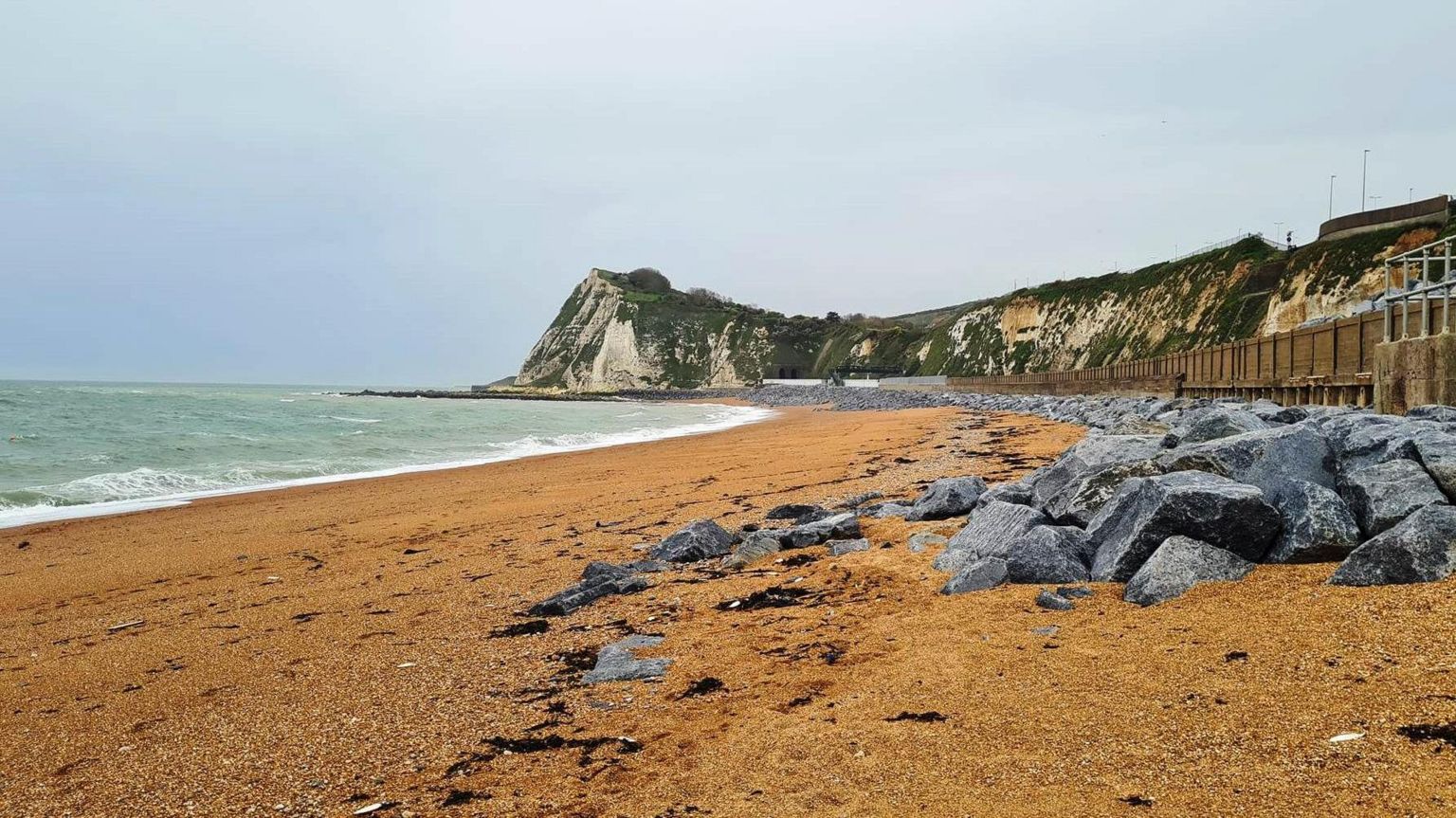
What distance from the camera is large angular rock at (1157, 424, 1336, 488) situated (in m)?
5.39

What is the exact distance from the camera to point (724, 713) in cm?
421

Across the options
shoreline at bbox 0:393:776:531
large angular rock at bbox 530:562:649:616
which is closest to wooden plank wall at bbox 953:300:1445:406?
large angular rock at bbox 530:562:649:616

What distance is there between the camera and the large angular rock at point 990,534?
5879 mm

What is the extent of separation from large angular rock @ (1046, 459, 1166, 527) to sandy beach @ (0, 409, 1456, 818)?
1.02 m

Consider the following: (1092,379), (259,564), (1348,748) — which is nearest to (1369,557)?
(1348,748)

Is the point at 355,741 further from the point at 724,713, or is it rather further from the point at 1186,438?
the point at 1186,438

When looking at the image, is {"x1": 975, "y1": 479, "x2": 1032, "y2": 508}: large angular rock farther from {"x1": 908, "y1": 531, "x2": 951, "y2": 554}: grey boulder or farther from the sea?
the sea

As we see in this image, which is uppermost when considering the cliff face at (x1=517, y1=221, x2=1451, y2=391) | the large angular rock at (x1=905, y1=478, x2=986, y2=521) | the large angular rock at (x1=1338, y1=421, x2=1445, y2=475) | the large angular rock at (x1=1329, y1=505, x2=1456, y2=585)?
the cliff face at (x1=517, y1=221, x2=1451, y2=391)

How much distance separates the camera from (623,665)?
5.00m

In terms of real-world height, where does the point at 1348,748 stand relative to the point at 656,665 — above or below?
above

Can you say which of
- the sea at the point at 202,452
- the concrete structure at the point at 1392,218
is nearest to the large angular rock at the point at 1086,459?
the sea at the point at 202,452

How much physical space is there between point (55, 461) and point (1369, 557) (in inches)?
1031

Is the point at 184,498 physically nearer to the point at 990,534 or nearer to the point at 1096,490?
the point at 990,534

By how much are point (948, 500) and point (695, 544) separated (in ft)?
8.29
